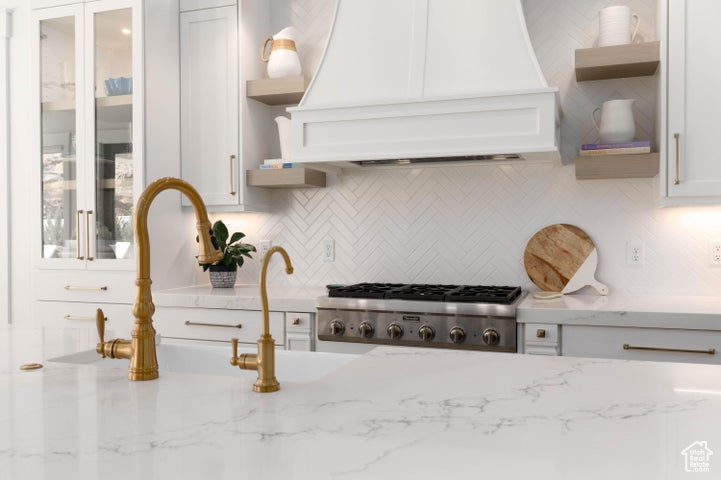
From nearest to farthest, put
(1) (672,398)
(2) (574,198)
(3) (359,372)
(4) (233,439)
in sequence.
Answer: (4) (233,439), (1) (672,398), (3) (359,372), (2) (574,198)

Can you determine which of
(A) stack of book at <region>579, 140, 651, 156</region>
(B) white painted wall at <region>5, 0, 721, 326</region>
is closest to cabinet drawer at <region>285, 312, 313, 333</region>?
(B) white painted wall at <region>5, 0, 721, 326</region>

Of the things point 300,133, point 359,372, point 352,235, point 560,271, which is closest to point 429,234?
point 352,235

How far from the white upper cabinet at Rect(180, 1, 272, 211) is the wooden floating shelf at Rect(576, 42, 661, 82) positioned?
172 centimetres

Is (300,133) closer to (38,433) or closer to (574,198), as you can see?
(574,198)

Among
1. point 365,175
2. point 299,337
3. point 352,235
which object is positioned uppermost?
point 365,175

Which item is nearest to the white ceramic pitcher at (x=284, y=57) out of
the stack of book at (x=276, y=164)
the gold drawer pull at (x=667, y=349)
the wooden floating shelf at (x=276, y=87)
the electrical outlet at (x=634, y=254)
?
the wooden floating shelf at (x=276, y=87)

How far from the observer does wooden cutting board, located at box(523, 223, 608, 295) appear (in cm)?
311

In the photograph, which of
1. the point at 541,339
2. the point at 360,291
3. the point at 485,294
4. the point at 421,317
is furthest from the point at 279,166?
the point at 541,339

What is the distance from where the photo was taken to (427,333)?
108 inches

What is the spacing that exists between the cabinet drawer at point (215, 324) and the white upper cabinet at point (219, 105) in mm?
621

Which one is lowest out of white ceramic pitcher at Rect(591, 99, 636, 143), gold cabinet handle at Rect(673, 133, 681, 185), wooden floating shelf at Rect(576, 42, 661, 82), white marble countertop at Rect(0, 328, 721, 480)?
white marble countertop at Rect(0, 328, 721, 480)

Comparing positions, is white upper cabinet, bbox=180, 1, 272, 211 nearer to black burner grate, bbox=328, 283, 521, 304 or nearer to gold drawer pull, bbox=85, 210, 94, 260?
gold drawer pull, bbox=85, 210, 94, 260

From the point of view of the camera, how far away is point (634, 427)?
988 mm

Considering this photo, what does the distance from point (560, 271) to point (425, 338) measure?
0.85 metres
